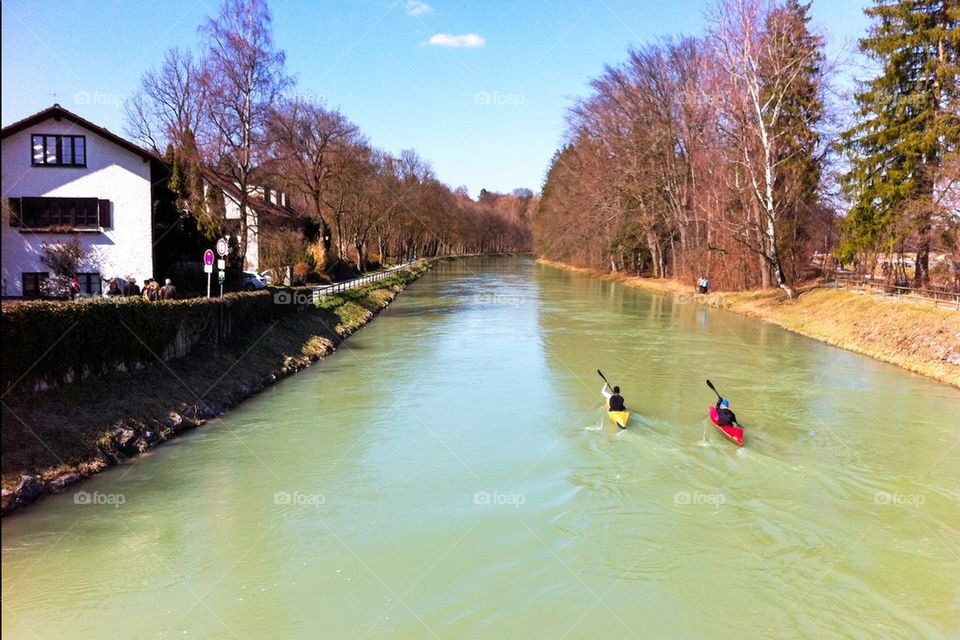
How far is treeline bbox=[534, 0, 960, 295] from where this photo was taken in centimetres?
2744

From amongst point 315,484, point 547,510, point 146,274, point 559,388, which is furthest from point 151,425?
point 146,274

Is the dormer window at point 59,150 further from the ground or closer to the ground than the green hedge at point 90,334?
further from the ground

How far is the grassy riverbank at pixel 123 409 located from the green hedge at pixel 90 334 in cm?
32

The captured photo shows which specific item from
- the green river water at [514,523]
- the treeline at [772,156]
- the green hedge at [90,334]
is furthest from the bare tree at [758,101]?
the green hedge at [90,334]

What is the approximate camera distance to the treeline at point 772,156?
27438 millimetres

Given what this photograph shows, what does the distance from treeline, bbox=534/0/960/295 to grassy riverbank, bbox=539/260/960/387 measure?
2.08 metres

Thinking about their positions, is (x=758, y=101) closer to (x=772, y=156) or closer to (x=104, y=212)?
(x=772, y=156)

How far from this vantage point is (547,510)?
1066cm

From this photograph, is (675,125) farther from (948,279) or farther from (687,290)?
(948,279)

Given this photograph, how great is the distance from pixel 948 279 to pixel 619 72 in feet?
96.3

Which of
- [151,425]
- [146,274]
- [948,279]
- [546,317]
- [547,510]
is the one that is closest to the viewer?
[547,510]

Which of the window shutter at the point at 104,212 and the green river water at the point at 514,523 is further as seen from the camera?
the window shutter at the point at 104,212

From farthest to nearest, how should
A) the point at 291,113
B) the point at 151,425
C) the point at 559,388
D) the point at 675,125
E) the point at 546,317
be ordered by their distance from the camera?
the point at 675,125 → the point at 291,113 → the point at 546,317 → the point at 559,388 → the point at 151,425

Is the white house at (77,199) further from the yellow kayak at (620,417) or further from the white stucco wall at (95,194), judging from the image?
the yellow kayak at (620,417)
